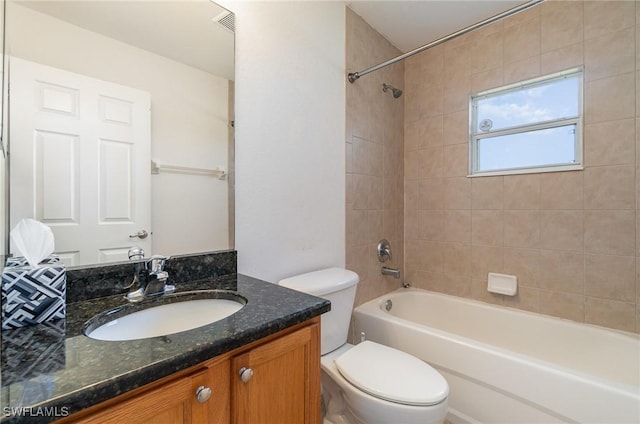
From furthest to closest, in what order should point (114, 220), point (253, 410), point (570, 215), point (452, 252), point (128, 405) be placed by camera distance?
point (452, 252)
point (570, 215)
point (114, 220)
point (253, 410)
point (128, 405)

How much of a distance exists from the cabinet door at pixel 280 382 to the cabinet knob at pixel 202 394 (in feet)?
0.23

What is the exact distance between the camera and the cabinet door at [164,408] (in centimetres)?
48

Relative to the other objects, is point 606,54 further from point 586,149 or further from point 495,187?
point 495,187

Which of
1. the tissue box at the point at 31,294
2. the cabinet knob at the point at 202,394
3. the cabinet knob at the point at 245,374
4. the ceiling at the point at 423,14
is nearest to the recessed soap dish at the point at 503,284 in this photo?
the ceiling at the point at 423,14

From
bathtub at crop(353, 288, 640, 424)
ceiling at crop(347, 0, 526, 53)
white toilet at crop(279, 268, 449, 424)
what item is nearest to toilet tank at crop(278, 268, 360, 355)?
white toilet at crop(279, 268, 449, 424)

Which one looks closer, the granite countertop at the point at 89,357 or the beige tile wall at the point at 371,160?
the granite countertop at the point at 89,357

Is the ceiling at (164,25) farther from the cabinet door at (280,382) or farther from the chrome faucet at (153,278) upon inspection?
the cabinet door at (280,382)

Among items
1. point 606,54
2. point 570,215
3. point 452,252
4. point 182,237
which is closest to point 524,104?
point 606,54

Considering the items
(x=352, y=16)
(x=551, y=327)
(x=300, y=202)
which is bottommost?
(x=551, y=327)

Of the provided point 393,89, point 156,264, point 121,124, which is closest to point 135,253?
point 156,264

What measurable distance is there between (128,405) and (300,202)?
1.18 meters

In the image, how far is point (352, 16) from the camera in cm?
191

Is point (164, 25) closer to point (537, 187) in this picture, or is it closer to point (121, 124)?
point (121, 124)

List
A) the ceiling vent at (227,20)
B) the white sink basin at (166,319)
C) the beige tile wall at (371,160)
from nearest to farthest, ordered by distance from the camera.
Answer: the white sink basin at (166,319) < the ceiling vent at (227,20) < the beige tile wall at (371,160)
